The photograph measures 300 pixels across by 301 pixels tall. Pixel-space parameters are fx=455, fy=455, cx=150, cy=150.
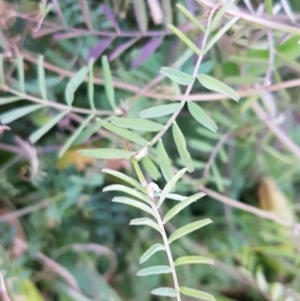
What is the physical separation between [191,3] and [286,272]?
1.02 ft

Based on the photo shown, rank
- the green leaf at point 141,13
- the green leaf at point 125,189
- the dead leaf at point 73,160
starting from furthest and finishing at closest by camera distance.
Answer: the dead leaf at point 73,160 → the green leaf at point 141,13 → the green leaf at point 125,189

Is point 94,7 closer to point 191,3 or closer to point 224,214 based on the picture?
point 191,3

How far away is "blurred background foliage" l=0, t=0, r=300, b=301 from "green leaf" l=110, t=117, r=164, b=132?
0.24ft

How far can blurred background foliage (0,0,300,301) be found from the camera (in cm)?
36

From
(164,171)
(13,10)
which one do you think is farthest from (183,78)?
(13,10)

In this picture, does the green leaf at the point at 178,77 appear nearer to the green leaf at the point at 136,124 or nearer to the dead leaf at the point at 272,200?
the green leaf at the point at 136,124

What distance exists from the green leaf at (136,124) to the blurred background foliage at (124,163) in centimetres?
7

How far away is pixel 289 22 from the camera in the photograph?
35 centimetres

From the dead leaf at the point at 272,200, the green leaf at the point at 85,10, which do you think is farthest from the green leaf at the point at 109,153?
the dead leaf at the point at 272,200

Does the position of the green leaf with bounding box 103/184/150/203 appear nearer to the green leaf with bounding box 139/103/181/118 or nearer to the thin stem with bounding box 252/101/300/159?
the green leaf with bounding box 139/103/181/118

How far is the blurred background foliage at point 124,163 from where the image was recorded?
1.19 feet

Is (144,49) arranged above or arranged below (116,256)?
above

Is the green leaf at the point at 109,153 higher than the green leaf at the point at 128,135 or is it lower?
lower

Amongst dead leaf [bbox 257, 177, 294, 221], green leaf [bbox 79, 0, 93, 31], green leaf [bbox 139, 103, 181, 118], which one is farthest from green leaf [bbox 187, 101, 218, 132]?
dead leaf [bbox 257, 177, 294, 221]
